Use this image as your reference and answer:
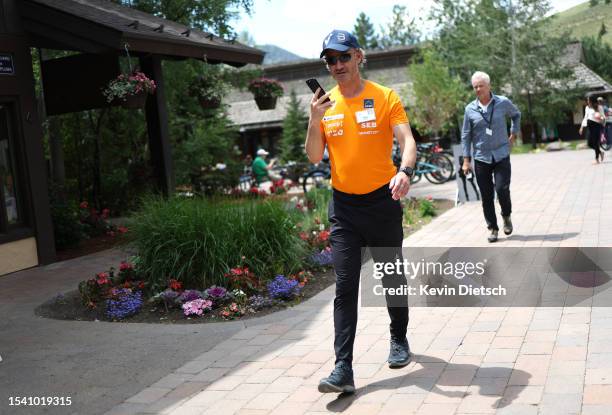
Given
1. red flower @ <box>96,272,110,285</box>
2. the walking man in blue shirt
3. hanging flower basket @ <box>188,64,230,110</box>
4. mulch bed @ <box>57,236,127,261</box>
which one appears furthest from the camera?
hanging flower basket @ <box>188,64,230,110</box>

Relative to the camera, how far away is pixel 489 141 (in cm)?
884

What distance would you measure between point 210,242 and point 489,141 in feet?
11.7

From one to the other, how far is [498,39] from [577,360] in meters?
35.1

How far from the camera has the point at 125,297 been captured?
7.15 meters

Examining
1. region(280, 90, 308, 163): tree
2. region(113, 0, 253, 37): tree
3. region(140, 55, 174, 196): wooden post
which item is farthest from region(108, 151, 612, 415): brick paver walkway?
region(280, 90, 308, 163): tree

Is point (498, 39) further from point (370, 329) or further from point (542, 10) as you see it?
point (370, 329)

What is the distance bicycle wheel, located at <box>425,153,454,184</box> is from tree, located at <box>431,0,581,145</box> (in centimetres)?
1921

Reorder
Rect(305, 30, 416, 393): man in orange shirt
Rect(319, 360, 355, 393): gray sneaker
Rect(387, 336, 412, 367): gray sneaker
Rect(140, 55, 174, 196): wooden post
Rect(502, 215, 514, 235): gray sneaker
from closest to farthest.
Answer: Rect(319, 360, 355, 393): gray sneaker, Rect(305, 30, 416, 393): man in orange shirt, Rect(387, 336, 412, 367): gray sneaker, Rect(502, 215, 514, 235): gray sneaker, Rect(140, 55, 174, 196): wooden post

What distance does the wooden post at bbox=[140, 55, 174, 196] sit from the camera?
11.9 meters

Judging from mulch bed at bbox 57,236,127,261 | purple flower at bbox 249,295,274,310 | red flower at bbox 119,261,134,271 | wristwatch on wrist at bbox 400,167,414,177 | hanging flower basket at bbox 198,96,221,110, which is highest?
hanging flower basket at bbox 198,96,221,110

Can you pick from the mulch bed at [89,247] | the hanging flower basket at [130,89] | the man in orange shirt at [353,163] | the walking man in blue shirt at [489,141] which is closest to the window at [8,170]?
the mulch bed at [89,247]

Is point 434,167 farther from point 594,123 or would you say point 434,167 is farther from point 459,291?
point 459,291

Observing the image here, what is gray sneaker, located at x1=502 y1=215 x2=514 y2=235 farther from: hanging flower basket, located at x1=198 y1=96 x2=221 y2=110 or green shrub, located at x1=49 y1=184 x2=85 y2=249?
green shrub, located at x1=49 y1=184 x2=85 y2=249

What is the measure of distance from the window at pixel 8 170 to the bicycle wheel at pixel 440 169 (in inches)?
448
